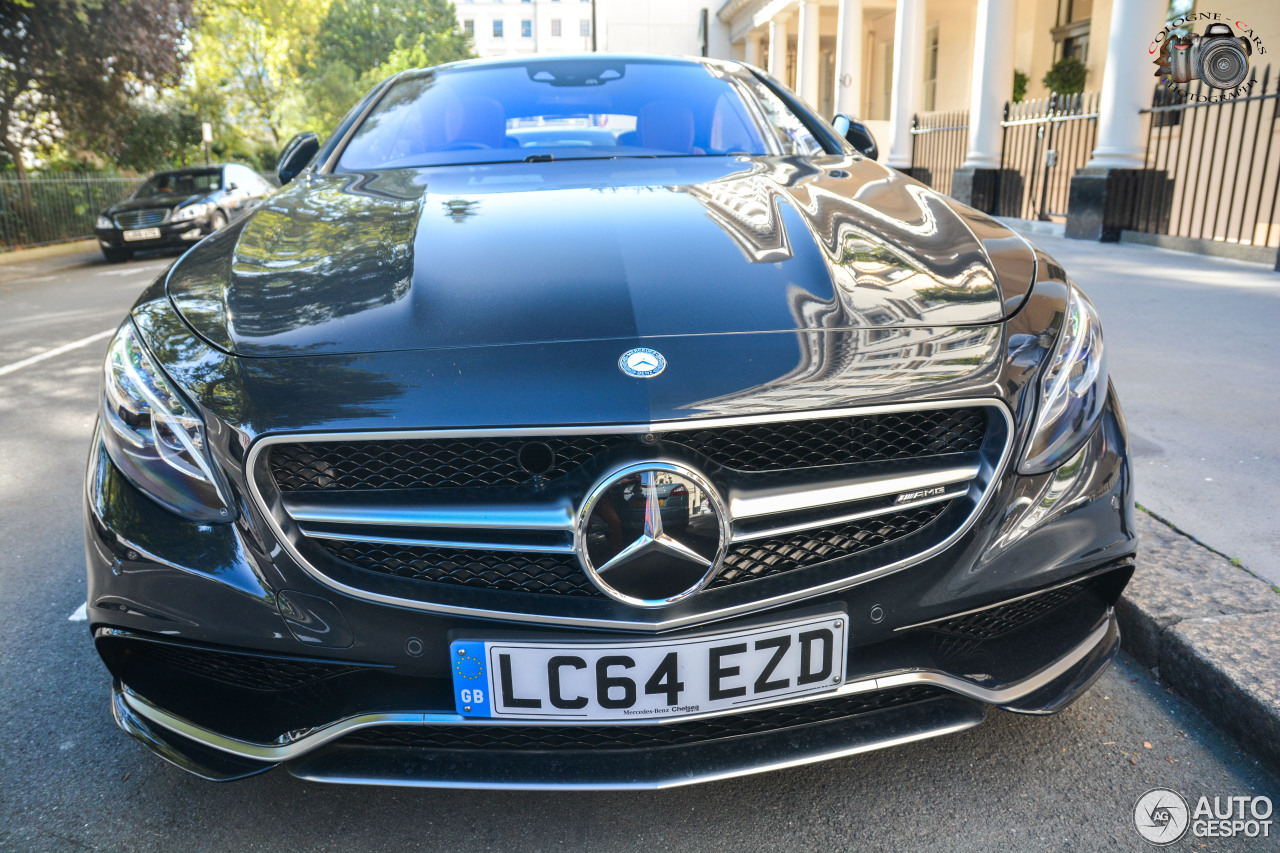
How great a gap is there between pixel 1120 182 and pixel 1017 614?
8.84 metres

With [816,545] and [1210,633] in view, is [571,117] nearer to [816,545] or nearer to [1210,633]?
[816,545]

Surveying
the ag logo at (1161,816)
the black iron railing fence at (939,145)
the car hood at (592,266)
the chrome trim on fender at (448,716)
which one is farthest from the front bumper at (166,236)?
the ag logo at (1161,816)

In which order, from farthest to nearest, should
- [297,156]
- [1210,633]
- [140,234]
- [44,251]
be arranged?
[44,251], [140,234], [297,156], [1210,633]

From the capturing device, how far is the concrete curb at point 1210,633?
1818 mm

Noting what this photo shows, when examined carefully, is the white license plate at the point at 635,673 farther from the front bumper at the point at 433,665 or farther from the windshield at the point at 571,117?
the windshield at the point at 571,117

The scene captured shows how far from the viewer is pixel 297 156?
10.2 ft

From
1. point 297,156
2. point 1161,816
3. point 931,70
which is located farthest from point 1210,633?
point 931,70

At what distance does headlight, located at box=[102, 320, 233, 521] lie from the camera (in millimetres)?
1483

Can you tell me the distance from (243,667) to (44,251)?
56.4 ft

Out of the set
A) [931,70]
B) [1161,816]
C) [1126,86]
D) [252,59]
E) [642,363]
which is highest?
[252,59]

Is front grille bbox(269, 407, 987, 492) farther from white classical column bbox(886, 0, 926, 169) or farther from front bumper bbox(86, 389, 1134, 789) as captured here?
white classical column bbox(886, 0, 926, 169)

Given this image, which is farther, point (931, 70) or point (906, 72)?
point (931, 70)

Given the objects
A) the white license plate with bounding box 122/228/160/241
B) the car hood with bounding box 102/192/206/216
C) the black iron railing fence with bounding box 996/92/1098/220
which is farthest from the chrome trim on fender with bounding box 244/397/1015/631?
the car hood with bounding box 102/192/206/216

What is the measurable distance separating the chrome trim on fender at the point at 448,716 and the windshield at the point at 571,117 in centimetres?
172
